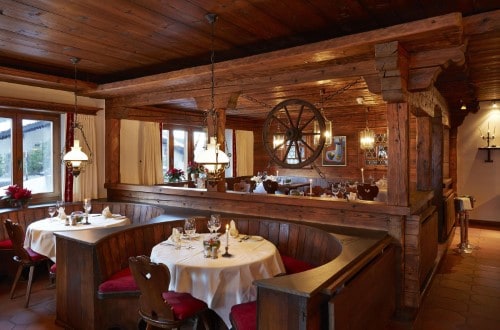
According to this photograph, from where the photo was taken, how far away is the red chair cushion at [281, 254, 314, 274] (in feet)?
11.1

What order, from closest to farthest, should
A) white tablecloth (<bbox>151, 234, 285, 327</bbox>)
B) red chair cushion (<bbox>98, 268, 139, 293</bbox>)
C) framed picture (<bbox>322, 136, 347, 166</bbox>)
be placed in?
white tablecloth (<bbox>151, 234, 285, 327</bbox>), red chair cushion (<bbox>98, 268, 139, 293</bbox>), framed picture (<bbox>322, 136, 347, 166</bbox>)

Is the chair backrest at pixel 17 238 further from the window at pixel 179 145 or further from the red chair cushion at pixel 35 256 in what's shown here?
the window at pixel 179 145

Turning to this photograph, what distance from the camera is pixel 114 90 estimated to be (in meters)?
5.21

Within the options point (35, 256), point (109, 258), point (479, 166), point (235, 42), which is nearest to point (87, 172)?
point (35, 256)

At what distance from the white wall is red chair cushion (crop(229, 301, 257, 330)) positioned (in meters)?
7.10

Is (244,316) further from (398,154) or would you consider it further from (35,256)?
(35,256)

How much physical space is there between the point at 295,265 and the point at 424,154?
9.01ft

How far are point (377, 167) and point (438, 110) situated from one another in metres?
3.13

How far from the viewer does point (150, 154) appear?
7.02 metres

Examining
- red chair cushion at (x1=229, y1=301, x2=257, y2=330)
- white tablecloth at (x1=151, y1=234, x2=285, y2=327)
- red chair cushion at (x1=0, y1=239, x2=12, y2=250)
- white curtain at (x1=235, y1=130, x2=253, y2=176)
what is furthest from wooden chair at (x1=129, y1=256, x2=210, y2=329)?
white curtain at (x1=235, y1=130, x2=253, y2=176)

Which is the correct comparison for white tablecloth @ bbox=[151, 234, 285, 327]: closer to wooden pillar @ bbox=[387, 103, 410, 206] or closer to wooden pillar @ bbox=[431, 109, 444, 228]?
wooden pillar @ bbox=[387, 103, 410, 206]

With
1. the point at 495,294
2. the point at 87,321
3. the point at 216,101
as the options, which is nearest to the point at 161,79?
the point at 216,101

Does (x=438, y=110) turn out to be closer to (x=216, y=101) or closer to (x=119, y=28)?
(x=216, y=101)

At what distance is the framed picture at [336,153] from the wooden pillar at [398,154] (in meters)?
5.69
